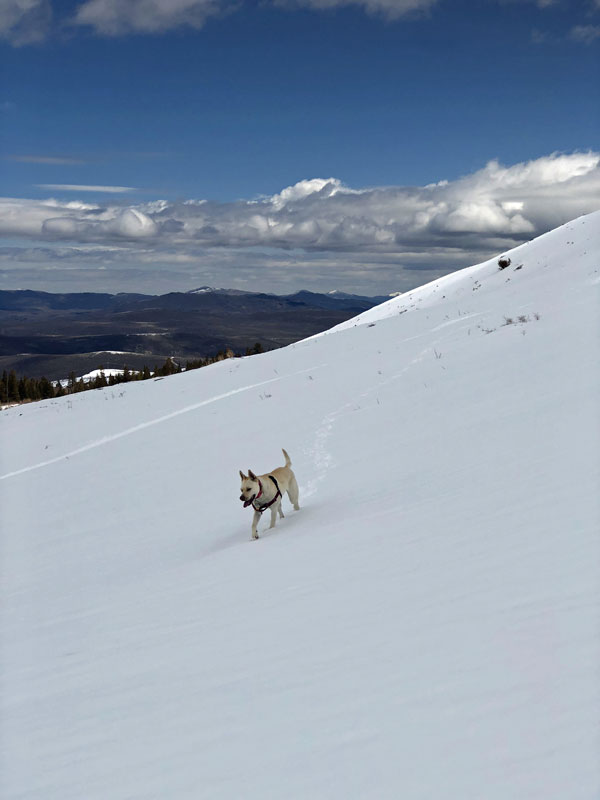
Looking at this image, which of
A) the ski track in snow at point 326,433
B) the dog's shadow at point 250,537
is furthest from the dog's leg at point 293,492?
the ski track in snow at point 326,433

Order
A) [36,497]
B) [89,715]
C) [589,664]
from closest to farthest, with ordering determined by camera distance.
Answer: [589,664] → [89,715] → [36,497]

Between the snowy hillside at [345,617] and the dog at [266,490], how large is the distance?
35cm

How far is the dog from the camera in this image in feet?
28.0

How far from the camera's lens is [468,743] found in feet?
9.07

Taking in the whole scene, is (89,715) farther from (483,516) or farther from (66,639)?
(483,516)

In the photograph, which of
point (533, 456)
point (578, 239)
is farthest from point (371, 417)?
point (578, 239)

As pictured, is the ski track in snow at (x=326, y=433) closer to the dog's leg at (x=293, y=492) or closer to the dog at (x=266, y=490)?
the dog's leg at (x=293, y=492)

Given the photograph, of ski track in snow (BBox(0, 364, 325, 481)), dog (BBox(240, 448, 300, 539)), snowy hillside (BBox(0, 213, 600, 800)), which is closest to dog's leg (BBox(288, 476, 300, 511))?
dog (BBox(240, 448, 300, 539))

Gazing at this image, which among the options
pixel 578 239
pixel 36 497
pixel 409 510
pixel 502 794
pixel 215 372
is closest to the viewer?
pixel 502 794

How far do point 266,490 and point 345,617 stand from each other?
434cm

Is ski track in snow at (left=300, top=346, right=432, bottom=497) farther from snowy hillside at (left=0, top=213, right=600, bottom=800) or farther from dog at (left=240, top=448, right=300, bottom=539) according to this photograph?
dog at (left=240, top=448, right=300, bottom=539)

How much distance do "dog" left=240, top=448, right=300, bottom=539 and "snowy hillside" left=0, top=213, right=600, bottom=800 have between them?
35cm

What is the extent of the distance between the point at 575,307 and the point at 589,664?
17.0m

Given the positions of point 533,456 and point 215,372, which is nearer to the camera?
point 533,456
